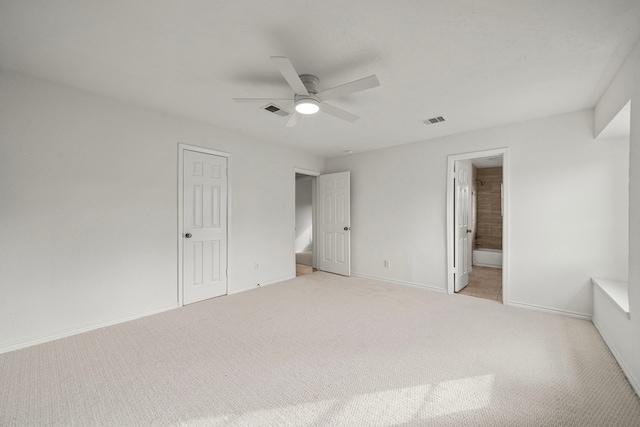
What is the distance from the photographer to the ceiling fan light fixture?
7.70 feet

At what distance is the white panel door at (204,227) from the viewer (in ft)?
11.8

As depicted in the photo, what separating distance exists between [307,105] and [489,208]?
591cm

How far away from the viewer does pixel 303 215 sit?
8.82 m

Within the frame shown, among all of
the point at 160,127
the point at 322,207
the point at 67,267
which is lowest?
the point at 67,267

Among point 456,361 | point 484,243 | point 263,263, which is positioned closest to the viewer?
point 456,361

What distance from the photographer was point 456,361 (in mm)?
2240

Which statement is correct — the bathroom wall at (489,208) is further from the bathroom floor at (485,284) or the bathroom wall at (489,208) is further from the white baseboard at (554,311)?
the white baseboard at (554,311)

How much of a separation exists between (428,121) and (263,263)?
10.7 feet

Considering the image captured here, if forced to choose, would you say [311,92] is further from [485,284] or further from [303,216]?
[303,216]

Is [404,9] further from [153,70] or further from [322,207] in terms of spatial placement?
[322,207]

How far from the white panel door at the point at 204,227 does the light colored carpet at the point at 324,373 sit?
20.1 inches

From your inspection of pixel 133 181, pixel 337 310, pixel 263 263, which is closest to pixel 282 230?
pixel 263 263

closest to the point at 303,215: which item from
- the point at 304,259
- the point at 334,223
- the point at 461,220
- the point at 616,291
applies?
the point at 304,259

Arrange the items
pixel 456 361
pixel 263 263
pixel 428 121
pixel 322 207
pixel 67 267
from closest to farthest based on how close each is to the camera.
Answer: pixel 456 361
pixel 67 267
pixel 428 121
pixel 263 263
pixel 322 207
